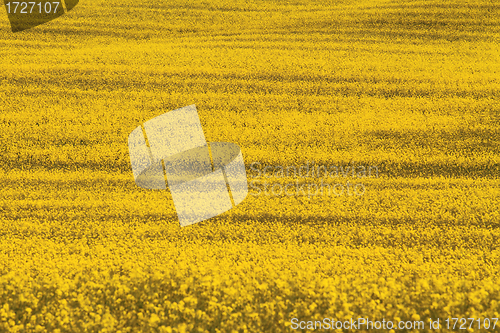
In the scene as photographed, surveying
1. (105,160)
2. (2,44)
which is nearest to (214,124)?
(105,160)

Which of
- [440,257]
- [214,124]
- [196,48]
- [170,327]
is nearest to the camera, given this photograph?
[170,327]

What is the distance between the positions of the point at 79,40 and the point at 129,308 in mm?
14767

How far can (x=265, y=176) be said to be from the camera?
9.91 meters

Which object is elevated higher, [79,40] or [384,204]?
[79,40]

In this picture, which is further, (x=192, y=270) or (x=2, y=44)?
(x=2, y=44)

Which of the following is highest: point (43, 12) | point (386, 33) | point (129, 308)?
point (43, 12)

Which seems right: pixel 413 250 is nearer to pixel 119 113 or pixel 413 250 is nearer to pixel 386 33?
pixel 119 113

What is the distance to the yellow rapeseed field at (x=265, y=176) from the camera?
604cm

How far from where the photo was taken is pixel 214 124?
11.7 meters

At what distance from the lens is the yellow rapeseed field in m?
6.04

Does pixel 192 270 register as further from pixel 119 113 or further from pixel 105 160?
pixel 119 113

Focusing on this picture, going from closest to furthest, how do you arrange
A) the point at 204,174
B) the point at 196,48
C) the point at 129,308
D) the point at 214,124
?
the point at 129,308, the point at 204,174, the point at 214,124, the point at 196,48

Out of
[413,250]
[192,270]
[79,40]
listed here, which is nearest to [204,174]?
[192,270]

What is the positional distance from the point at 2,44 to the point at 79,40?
→ 2890mm
